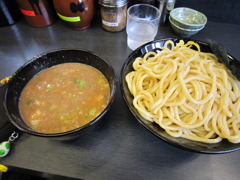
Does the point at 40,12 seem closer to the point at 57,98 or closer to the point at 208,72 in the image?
the point at 57,98

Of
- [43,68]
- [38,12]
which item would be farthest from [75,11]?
[43,68]

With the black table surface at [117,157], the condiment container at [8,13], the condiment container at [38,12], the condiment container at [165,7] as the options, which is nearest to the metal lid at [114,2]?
the condiment container at [165,7]

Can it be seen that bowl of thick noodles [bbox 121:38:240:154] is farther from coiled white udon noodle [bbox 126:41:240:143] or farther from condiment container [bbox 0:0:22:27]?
condiment container [bbox 0:0:22:27]

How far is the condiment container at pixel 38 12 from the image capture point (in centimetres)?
173

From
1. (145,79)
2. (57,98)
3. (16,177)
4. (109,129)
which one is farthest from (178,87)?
(16,177)

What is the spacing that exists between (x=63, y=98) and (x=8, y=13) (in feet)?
5.10

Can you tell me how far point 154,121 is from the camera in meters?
0.96

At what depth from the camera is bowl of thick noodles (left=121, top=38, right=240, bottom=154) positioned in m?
0.88

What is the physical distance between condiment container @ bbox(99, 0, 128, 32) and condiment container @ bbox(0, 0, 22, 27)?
105 centimetres

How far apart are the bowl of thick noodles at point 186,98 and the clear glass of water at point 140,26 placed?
18.7 inches

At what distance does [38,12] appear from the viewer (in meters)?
1.83

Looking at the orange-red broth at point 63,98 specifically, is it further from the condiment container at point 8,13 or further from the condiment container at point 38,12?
the condiment container at point 8,13

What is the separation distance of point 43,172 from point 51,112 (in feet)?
1.08

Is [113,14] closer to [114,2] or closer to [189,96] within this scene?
[114,2]
